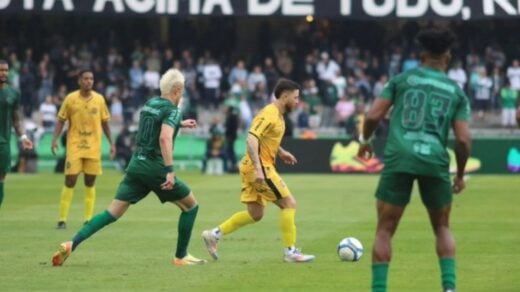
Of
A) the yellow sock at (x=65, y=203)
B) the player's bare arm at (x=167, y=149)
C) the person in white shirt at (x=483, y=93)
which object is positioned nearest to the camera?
the player's bare arm at (x=167, y=149)

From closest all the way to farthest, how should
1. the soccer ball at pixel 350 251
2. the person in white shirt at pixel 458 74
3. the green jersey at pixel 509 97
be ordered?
the soccer ball at pixel 350 251 < the green jersey at pixel 509 97 < the person in white shirt at pixel 458 74

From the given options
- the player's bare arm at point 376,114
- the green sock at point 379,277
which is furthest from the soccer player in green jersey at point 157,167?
the green sock at point 379,277

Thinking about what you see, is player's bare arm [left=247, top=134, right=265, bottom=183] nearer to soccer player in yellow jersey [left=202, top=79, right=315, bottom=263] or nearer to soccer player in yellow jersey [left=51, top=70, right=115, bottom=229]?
soccer player in yellow jersey [left=202, top=79, right=315, bottom=263]

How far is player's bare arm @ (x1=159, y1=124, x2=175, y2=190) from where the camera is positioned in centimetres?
1445

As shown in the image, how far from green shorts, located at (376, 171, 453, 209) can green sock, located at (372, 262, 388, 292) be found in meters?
0.51

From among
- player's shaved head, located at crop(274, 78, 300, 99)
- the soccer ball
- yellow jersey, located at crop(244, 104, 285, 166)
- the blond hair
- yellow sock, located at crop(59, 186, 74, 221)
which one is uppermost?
the blond hair

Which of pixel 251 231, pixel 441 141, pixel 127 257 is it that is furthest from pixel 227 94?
pixel 441 141

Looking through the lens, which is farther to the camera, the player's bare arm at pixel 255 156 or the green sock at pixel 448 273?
the player's bare arm at pixel 255 156

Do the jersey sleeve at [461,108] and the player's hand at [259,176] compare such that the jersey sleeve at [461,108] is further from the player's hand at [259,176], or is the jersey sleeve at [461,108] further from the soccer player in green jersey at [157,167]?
the player's hand at [259,176]

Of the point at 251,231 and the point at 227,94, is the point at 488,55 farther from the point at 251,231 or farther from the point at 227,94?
the point at 251,231

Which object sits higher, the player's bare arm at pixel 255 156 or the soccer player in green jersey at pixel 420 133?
the soccer player in green jersey at pixel 420 133

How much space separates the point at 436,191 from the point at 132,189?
15.2 ft

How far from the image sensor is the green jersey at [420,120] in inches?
433

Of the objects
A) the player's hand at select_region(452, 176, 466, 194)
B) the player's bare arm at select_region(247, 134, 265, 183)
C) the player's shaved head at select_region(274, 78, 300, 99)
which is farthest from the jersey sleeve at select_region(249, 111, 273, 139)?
the player's hand at select_region(452, 176, 466, 194)
